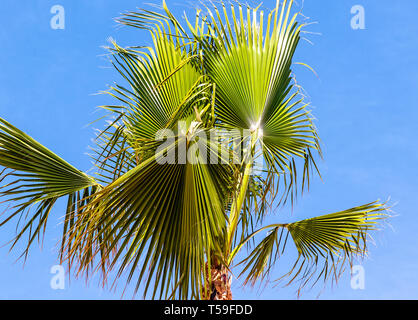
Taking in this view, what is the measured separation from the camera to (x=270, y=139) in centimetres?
499

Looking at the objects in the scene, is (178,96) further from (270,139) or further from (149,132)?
(270,139)

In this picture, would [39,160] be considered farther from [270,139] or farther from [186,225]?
[270,139]

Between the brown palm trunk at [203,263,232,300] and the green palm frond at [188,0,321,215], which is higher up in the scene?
the green palm frond at [188,0,321,215]

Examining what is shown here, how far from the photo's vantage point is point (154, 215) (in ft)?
11.8

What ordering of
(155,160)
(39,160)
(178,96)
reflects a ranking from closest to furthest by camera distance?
1. (155,160)
2. (39,160)
3. (178,96)

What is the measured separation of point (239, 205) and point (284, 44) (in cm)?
162

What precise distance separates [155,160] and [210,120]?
1.21 m

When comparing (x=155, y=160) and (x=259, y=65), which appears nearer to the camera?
(x=155, y=160)

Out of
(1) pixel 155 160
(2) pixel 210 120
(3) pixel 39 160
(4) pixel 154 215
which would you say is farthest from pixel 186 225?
(3) pixel 39 160

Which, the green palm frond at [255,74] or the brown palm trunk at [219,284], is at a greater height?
the green palm frond at [255,74]

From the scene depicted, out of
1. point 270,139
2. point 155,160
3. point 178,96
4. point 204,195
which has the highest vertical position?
point 178,96
